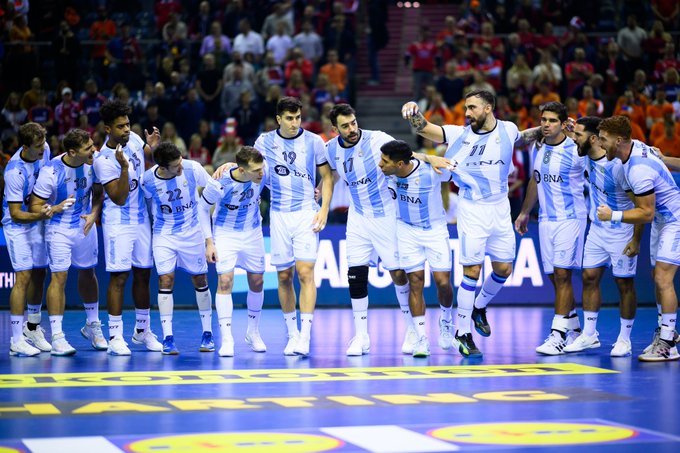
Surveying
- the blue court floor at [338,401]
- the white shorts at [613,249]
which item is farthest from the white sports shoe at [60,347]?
the white shorts at [613,249]

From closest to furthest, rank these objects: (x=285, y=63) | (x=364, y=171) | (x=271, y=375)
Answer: (x=271, y=375) → (x=364, y=171) → (x=285, y=63)

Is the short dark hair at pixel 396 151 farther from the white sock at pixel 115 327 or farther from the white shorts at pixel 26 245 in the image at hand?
the white shorts at pixel 26 245

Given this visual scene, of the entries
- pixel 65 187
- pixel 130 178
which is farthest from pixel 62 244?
pixel 130 178

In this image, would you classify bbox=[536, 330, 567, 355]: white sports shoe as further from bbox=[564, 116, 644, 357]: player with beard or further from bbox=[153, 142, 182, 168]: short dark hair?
bbox=[153, 142, 182, 168]: short dark hair

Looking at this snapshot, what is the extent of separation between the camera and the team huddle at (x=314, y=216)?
1198 cm

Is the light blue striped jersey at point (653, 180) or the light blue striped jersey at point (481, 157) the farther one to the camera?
the light blue striped jersey at point (481, 157)

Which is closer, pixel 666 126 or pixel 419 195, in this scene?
pixel 419 195

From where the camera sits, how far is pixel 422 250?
1216 centimetres

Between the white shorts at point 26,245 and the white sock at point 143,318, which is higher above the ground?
the white shorts at point 26,245

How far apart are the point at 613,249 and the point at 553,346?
1.27m

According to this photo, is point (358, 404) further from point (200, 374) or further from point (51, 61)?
point (51, 61)

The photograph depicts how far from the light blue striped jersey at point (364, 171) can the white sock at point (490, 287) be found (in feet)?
4.49

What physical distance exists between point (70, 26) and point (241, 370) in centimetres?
1640

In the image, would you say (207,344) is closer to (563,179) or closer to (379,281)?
(563,179)
